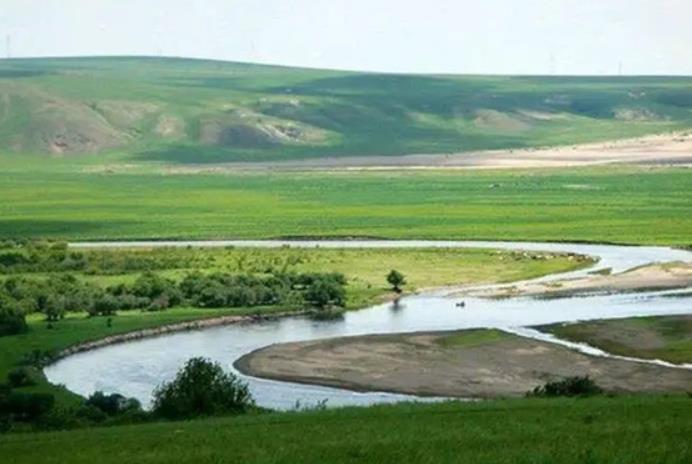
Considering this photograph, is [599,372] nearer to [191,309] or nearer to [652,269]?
[191,309]

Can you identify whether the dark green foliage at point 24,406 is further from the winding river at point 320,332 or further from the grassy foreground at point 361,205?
the grassy foreground at point 361,205

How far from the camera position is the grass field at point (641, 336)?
5378cm

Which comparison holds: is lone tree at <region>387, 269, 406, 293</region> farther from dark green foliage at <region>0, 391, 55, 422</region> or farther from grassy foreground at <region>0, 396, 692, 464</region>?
grassy foreground at <region>0, 396, 692, 464</region>

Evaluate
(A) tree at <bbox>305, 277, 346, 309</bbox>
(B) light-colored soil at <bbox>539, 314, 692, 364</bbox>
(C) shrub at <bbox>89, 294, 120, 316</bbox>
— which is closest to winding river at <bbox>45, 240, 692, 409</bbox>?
(B) light-colored soil at <bbox>539, 314, 692, 364</bbox>

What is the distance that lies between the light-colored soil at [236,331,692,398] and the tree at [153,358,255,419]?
1355cm

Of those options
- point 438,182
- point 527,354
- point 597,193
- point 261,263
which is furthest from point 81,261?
point 438,182

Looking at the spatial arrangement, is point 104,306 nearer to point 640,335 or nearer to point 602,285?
point 640,335

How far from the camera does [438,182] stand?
6880 inches

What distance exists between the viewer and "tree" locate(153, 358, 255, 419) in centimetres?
3228

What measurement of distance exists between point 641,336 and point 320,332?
503 inches

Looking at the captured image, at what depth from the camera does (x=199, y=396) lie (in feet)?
106

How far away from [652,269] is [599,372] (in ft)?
115

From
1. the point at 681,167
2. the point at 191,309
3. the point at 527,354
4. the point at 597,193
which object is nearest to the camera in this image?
the point at 527,354

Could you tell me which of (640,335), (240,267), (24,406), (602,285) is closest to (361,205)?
(240,267)
